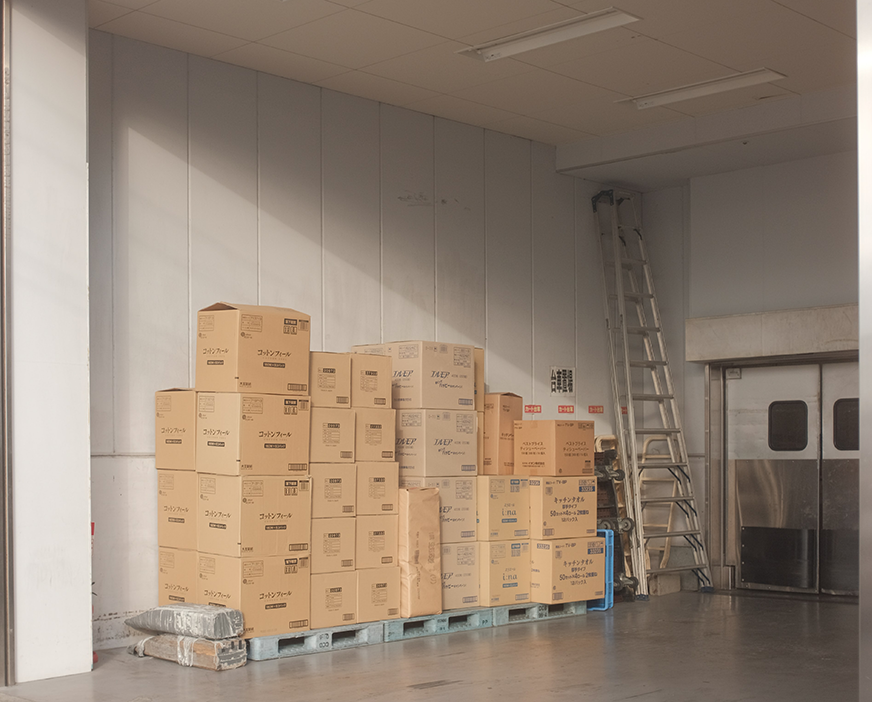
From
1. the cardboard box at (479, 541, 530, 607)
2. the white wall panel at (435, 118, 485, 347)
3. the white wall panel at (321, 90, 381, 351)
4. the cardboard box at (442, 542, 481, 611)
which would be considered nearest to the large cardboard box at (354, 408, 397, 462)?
the cardboard box at (442, 542, 481, 611)

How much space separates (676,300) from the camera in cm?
1064

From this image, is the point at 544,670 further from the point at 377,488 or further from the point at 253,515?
the point at 253,515

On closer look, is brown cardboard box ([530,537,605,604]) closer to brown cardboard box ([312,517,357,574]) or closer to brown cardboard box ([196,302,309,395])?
brown cardboard box ([312,517,357,574])

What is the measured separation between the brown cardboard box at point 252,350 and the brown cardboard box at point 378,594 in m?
1.32

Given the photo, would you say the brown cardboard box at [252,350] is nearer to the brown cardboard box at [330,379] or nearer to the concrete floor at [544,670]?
the brown cardboard box at [330,379]

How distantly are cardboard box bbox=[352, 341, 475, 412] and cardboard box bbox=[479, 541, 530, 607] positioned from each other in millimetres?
1070

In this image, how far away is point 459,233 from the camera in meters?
9.03

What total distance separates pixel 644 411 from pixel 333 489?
15.9 feet

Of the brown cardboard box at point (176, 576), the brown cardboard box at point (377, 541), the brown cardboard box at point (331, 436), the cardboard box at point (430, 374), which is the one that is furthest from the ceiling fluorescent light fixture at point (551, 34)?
the brown cardboard box at point (176, 576)

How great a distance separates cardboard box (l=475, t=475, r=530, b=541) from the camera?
7727mm

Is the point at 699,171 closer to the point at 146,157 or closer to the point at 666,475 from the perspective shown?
the point at 666,475

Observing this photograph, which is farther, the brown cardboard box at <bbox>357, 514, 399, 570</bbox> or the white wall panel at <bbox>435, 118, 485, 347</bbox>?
the white wall panel at <bbox>435, 118, 485, 347</bbox>

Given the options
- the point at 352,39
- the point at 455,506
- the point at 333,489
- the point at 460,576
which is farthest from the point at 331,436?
the point at 352,39

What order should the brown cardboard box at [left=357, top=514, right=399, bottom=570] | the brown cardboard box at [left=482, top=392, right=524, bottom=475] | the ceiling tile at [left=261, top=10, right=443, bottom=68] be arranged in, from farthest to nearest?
the brown cardboard box at [left=482, top=392, right=524, bottom=475] < the brown cardboard box at [left=357, top=514, right=399, bottom=570] < the ceiling tile at [left=261, top=10, right=443, bottom=68]
